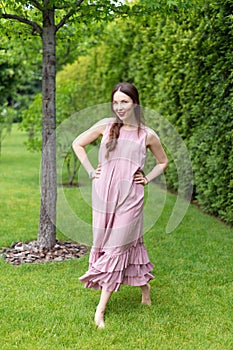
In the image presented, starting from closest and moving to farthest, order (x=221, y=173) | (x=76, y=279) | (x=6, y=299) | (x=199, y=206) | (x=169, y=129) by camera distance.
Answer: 1. (x=6, y=299)
2. (x=76, y=279)
3. (x=221, y=173)
4. (x=199, y=206)
5. (x=169, y=129)

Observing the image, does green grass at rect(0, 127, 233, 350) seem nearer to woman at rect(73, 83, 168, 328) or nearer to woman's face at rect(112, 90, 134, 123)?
woman at rect(73, 83, 168, 328)

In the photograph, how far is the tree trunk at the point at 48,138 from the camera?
521cm

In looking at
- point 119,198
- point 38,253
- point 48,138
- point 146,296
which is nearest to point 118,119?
point 119,198

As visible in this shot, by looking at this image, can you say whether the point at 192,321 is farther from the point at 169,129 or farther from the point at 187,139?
the point at 169,129

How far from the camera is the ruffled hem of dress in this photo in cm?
365

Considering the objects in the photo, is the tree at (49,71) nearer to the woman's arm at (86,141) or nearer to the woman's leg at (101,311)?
the woman's arm at (86,141)

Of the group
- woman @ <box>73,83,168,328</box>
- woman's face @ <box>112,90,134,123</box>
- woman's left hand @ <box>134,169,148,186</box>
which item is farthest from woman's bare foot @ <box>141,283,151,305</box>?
woman's face @ <box>112,90,134,123</box>

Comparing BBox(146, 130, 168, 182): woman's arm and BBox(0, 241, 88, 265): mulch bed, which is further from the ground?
BBox(146, 130, 168, 182): woman's arm

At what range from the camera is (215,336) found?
3438 mm

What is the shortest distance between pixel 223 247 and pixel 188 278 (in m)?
1.10

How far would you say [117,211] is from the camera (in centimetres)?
366

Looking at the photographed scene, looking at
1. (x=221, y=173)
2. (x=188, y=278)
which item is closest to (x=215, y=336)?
(x=188, y=278)

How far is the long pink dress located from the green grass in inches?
12.3

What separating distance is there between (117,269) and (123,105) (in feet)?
3.68
